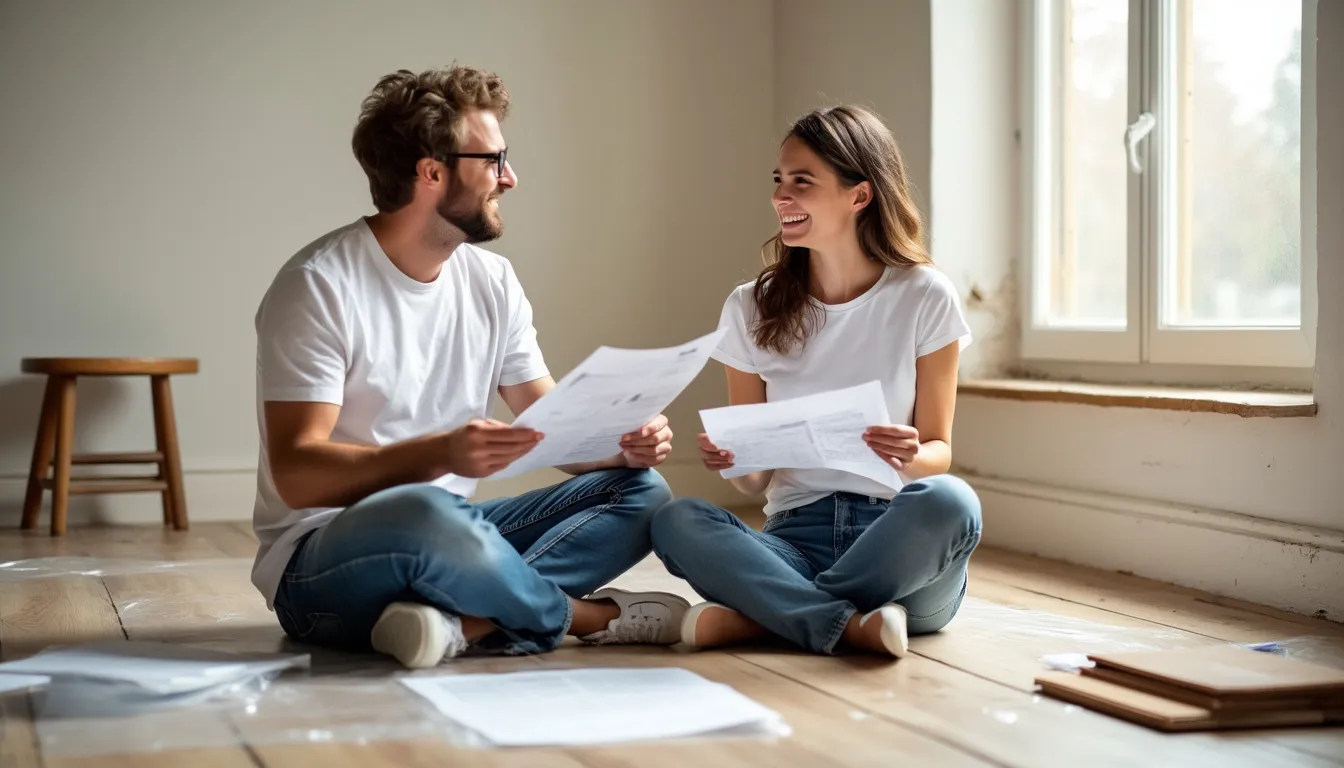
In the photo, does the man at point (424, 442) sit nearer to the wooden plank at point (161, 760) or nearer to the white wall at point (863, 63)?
the wooden plank at point (161, 760)

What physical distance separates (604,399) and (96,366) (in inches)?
81.5

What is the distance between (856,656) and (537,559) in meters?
0.47

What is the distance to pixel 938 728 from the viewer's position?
5.11ft

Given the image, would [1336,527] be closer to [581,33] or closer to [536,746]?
[536,746]

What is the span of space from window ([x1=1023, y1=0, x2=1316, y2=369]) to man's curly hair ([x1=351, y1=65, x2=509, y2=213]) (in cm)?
152

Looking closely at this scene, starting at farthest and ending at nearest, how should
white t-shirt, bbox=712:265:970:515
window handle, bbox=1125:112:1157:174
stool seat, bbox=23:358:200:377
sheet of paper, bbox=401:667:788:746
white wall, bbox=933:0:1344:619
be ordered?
stool seat, bbox=23:358:200:377
window handle, bbox=1125:112:1157:174
white wall, bbox=933:0:1344:619
white t-shirt, bbox=712:265:970:515
sheet of paper, bbox=401:667:788:746

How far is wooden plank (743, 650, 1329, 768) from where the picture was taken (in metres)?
1.44

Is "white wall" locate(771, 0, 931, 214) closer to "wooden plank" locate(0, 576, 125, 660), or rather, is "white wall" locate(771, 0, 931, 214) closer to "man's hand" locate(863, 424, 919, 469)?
"man's hand" locate(863, 424, 919, 469)

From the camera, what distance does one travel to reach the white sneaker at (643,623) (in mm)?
2004

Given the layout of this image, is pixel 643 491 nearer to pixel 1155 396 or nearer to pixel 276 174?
pixel 1155 396

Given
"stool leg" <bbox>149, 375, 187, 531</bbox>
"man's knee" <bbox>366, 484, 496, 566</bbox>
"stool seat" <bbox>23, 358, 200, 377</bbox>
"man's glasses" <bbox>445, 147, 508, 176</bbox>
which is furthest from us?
"stool leg" <bbox>149, 375, 187, 531</bbox>

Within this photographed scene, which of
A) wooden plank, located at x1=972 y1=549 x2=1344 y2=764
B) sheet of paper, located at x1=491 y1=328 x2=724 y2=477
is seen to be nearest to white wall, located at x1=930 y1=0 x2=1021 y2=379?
wooden plank, located at x1=972 y1=549 x2=1344 y2=764

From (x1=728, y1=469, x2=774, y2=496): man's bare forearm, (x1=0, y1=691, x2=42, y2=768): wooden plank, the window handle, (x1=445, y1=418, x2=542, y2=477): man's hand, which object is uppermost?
the window handle

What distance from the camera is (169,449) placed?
3.49m
